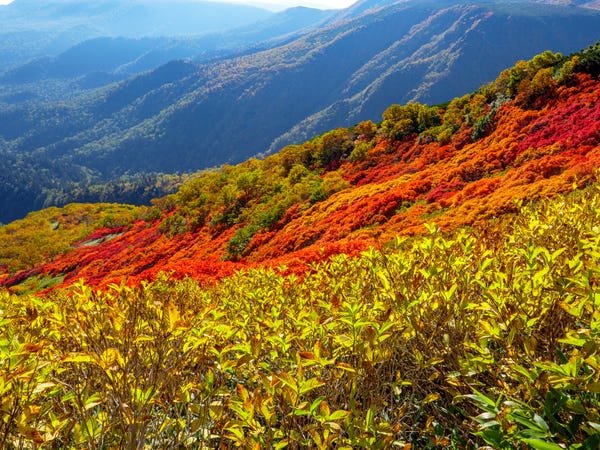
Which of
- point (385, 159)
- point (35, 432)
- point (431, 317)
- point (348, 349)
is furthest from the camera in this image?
point (385, 159)

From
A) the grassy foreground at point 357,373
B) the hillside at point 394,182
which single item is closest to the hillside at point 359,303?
the grassy foreground at point 357,373

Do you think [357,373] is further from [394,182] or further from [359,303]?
[394,182]

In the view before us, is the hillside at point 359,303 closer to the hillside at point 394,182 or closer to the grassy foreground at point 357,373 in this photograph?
the grassy foreground at point 357,373

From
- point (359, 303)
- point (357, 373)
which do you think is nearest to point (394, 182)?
point (359, 303)

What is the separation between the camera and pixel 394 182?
30.3 m

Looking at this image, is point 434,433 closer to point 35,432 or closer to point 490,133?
point 35,432

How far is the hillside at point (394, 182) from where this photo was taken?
19.0 meters

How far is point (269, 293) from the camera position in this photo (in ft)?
14.4

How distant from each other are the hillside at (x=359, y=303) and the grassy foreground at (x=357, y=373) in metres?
0.02

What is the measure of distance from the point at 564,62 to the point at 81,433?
38877 millimetres

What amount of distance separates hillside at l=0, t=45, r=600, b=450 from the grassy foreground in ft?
0.07

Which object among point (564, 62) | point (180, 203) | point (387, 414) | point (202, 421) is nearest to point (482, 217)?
point (387, 414)

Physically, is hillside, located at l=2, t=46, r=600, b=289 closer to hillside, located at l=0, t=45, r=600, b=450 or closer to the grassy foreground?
hillside, located at l=0, t=45, r=600, b=450

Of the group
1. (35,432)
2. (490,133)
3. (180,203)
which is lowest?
(180,203)
